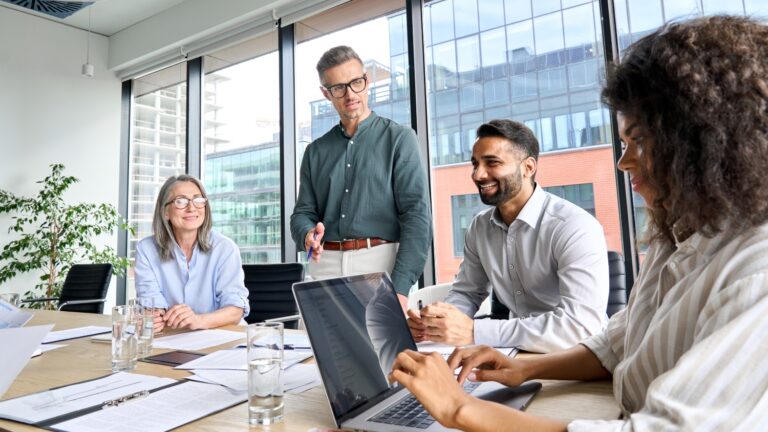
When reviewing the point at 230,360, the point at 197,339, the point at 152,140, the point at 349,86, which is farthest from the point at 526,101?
the point at 152,140

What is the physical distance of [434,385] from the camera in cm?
71

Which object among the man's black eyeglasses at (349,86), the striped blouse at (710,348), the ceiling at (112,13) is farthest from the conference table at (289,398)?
the ceiling at (112,13)

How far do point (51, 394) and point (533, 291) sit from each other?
140 centimetres

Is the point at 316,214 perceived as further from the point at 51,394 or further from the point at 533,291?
the point at 51,394

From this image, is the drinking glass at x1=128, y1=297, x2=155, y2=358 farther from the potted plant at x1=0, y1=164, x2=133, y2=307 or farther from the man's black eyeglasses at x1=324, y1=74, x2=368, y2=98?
the potted plant at x1=0, y1=164, x2=133, y2=307

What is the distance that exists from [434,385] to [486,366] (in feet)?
1.11

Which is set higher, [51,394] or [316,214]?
[316,214]

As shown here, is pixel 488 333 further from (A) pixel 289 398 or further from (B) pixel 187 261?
(B) pixel 187 261

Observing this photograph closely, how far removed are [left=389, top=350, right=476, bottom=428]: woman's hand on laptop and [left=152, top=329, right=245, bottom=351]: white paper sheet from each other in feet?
3.11

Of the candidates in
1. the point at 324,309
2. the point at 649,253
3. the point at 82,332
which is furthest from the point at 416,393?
the point at 82,332

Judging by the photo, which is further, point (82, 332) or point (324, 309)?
point (82, 332)

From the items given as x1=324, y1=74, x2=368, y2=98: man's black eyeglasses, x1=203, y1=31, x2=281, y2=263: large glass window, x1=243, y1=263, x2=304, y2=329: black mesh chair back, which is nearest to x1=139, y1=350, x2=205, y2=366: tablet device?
x1=243, y1=263, x2=304, y2=329: black mesh chair back

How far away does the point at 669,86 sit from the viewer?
2.25 feet

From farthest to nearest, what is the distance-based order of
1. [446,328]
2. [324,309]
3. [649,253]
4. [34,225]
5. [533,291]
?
1. [34,225]
2. [533,291]
3. [446,328]
4. [649,253]
5. [324,309]
